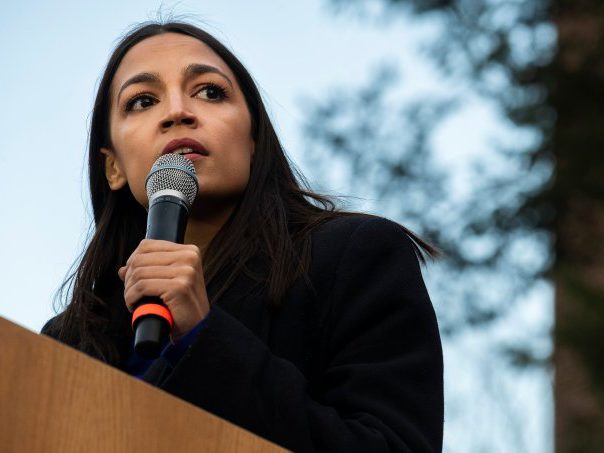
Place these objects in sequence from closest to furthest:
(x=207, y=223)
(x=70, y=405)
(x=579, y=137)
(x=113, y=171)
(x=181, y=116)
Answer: (x=70, y=405) → (x=181, y=116) → (x=207, y=223) → (x=113, y=171) → (x=579, y=137)

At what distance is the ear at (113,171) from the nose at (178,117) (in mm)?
463

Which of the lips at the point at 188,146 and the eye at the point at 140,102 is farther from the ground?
the eye at the point at 140,102

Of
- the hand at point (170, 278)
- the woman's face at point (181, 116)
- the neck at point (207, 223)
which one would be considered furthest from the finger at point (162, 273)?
the neck at point (207, 223)

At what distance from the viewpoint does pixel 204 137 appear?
3.30 metres

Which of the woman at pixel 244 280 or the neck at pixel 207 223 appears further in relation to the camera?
the neck at pixel 207 223

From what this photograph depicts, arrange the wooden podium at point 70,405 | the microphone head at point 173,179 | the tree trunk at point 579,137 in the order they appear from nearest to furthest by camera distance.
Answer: the wooden podium at point 70,405 < the microphone head at point 173,179 < the tree trunk at point 579,137

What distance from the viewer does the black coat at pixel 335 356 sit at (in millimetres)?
2480

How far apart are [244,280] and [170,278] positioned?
747 mm

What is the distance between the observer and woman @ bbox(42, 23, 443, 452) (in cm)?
249

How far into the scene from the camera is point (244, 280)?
10.4 feet

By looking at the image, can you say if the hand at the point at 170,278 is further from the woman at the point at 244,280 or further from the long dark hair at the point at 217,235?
the long dark hair at the point at 217,235

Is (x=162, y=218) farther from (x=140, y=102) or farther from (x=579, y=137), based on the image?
(x=579, y=137)

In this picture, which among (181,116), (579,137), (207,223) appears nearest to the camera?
(181,116)

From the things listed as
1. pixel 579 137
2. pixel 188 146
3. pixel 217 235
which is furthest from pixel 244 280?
pixel 579 137
